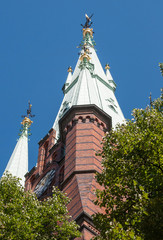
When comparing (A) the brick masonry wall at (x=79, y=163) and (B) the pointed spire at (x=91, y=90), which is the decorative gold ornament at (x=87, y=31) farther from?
Result: (A) the brick masonry wall at (x=79, y=163)

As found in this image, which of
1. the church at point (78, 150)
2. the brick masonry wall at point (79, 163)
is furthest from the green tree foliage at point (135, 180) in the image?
the brick masonry wall at point (79, 163)

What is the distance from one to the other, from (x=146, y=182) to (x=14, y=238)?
3.82m

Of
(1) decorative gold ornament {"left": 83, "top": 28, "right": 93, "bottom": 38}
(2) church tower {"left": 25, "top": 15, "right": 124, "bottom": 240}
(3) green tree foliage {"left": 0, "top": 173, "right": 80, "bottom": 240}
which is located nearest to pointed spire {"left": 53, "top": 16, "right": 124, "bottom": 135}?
(2) church tower {"left": 25, "top": 15, "right": 124, "bottom": 240}

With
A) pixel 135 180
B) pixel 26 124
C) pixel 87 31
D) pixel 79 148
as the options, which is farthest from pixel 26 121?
pixel 135 180

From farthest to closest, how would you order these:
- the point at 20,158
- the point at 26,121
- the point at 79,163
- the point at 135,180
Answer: the point at 26,121 < the point at 20,158 < the point at 79,163 < the point at 135,180

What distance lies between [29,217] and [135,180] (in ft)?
10.7

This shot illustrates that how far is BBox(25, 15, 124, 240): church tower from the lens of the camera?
20.7m

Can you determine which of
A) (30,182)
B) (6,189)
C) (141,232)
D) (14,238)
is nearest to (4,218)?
(14,238)

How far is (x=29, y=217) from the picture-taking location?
45.8ft

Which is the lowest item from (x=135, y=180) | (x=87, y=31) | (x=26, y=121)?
(x=135, y=180)

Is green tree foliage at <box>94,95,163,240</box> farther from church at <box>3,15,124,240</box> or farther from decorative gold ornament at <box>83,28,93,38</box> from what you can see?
decorative gold ornament at <box>83,28,93,38</box>

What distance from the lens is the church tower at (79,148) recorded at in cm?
2067

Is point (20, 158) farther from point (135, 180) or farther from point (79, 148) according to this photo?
point (135, 180)

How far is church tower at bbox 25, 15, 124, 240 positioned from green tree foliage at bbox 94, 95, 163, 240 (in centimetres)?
476
